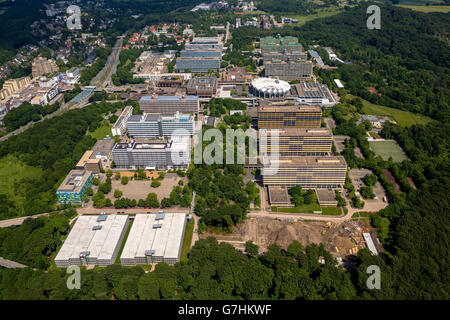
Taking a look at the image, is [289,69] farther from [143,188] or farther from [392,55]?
[143,188]

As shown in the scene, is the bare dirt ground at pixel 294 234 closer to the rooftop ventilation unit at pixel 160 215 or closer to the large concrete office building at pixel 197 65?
the rooftop ventilation unit at pixel 160 215

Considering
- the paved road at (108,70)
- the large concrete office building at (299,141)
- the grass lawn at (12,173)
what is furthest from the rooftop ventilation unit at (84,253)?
the paved road at (108,70)

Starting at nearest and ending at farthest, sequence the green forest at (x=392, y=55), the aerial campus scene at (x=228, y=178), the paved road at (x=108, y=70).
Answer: the aerial campus scene at (x=228, y=178), the green forest at (x=392, y=55), the paved road at (x=108, y=70)

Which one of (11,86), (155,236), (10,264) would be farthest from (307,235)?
(11,86)

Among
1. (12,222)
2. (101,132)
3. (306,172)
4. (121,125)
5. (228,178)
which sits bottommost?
(12,222)

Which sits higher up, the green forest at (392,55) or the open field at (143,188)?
the green forest at (392,55)
